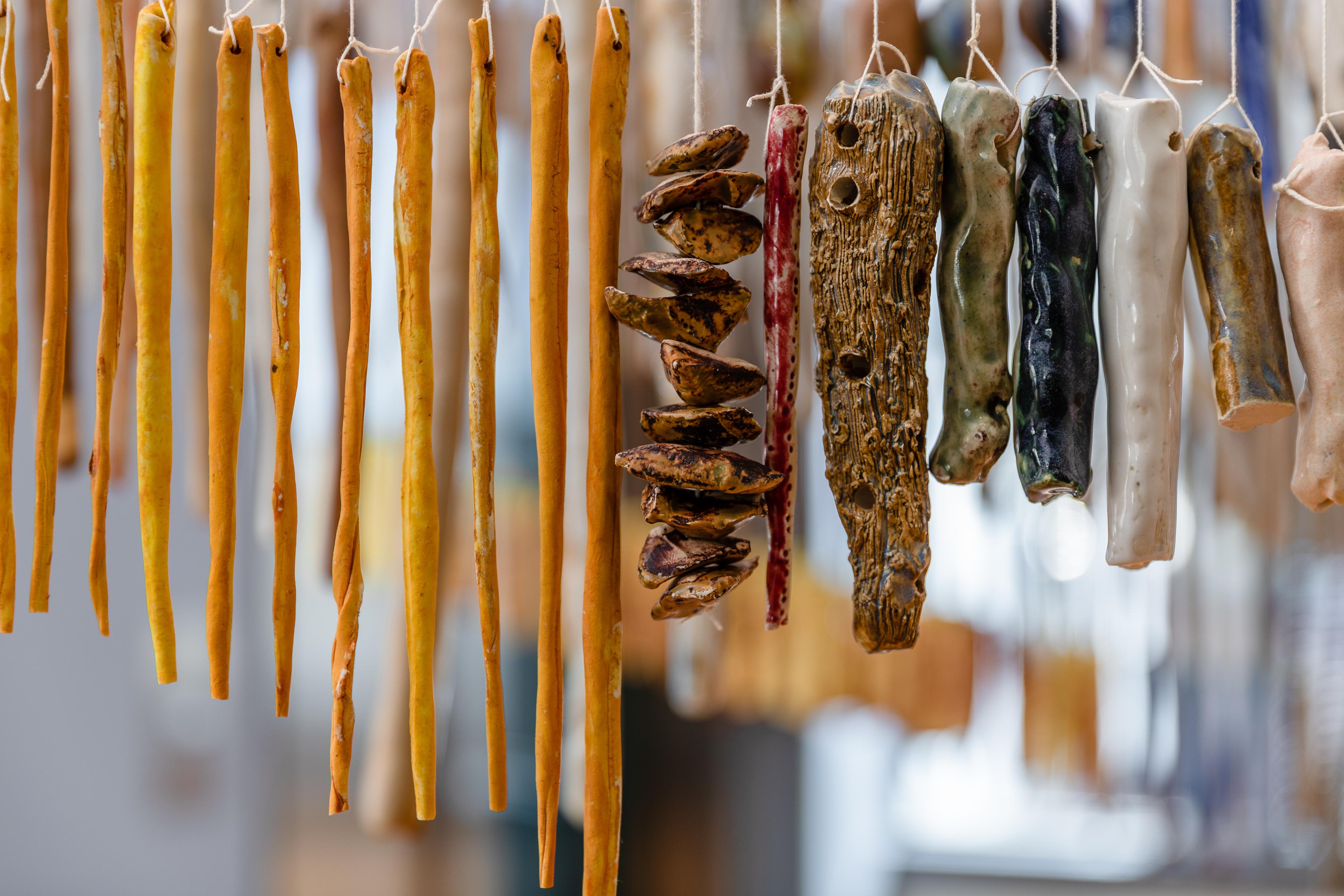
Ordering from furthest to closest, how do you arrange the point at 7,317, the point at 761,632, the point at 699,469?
the point at 761,632
the point at 7,317
the point at 699,469

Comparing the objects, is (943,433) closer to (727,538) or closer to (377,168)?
(727,538)

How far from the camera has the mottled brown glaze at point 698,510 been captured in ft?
1.37

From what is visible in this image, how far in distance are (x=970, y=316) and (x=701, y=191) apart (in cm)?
14

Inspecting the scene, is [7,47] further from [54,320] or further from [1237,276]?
[1237,276]

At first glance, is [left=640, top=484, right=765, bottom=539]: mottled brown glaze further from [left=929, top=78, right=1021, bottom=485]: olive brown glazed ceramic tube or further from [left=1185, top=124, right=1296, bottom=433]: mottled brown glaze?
[left=1185, top=124, right=1296, bottom=433]: mottled brown glaze

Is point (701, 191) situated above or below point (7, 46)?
below

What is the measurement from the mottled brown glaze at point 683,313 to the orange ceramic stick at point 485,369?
7cm

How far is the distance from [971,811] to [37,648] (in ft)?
2.66

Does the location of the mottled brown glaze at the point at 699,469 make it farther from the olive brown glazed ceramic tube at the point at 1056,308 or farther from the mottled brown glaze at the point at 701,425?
the olive brown glazed ceramic tube at the point at 1056,308

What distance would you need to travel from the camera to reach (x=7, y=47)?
514mm

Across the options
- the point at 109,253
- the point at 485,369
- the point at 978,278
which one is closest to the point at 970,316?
the point at 978,278

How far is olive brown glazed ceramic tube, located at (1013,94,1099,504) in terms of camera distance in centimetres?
42

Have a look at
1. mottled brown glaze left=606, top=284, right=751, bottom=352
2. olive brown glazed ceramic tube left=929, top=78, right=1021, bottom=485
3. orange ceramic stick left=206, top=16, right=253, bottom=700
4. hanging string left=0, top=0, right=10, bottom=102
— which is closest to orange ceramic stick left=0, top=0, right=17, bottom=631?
hanging string left=0, top=0, right=10, bottom=102

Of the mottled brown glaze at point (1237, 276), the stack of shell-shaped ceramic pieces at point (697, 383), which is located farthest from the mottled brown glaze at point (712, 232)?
the mottled brown glaze at point (1237, 276)
